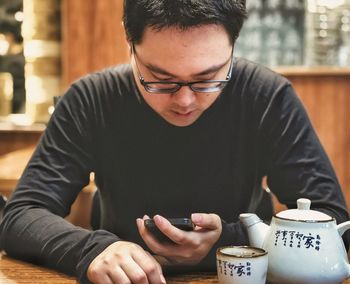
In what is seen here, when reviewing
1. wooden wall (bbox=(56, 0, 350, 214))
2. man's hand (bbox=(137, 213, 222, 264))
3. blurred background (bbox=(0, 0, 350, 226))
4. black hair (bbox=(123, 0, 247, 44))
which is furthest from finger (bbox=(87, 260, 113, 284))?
wooden wall (bbox=(56, 0, 350, 214))

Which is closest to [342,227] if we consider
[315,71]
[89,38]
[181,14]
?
[181,14]

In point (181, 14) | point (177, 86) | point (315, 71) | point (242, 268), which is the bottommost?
point (242, 268)

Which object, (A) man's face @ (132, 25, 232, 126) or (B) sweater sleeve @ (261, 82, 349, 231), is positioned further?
(B) sweater sleeve @ (261, 82, 349, 231)

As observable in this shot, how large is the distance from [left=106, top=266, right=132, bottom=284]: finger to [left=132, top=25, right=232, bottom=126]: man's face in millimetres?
448

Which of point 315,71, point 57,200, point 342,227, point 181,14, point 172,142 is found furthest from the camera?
point 315,71

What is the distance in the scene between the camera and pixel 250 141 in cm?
177

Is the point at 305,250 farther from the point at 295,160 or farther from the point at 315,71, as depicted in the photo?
the point at 315,71

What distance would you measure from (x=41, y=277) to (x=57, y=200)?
0.36 metres

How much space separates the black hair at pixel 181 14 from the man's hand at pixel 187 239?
442mm

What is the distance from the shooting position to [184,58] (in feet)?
4.49

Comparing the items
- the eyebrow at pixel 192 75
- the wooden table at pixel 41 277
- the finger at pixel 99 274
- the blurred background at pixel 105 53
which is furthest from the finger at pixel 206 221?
the blurred background at pixel 105 53

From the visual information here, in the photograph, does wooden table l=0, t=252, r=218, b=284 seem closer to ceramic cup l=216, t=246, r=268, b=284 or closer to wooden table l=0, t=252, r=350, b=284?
wooden table l=0, t=252, r=350, b=284

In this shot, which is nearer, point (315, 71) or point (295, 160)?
point (295, 160)

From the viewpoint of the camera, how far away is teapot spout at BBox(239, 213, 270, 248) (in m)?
1.20
